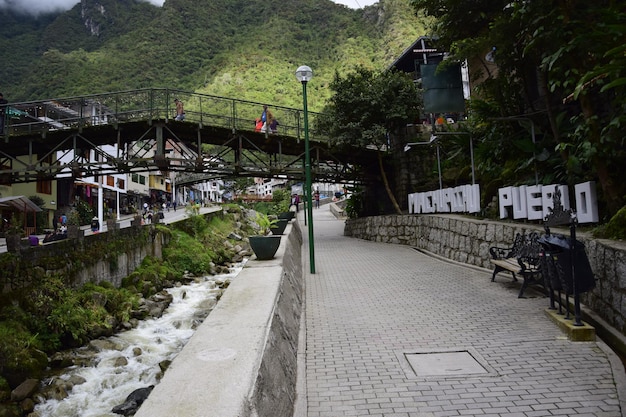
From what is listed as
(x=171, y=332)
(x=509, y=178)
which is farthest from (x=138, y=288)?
(x=509, y=178)

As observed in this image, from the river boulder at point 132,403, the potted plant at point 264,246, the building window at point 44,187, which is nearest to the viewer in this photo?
the river boulder at point 132,403

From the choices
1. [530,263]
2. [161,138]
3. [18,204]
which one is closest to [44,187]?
[18,204]

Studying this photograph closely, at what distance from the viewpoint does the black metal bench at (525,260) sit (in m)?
6.93

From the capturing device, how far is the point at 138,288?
15875mm

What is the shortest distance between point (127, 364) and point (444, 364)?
7912 millimetres

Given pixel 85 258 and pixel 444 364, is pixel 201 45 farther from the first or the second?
pixel 444 364

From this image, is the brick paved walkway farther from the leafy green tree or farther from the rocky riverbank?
the rocky riverbank

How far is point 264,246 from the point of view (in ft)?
29.4

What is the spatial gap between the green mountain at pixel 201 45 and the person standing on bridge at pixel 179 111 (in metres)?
37.4

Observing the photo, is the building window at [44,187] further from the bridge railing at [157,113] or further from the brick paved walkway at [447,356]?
the brick paved walkway at [447,356]

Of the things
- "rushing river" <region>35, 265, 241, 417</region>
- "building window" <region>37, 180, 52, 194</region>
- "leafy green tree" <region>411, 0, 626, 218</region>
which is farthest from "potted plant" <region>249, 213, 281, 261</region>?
"building window" <region>37, 180, 52, 194</region>

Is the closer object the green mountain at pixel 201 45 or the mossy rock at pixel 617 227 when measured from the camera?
the mossy rock at pixel 617 227

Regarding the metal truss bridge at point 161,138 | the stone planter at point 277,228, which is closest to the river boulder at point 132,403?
the stone planter at point 277,228

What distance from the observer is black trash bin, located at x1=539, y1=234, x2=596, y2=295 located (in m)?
5.00
